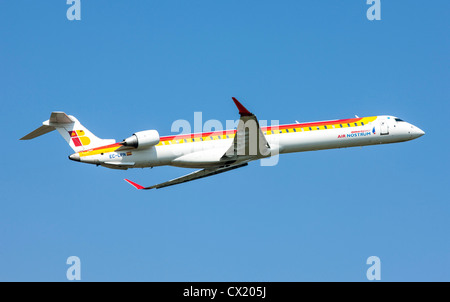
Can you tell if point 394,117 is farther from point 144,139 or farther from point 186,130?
point 144,139

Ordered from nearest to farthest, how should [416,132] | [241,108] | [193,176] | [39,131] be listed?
[241,108]
[39,131]
[193,176]
[416,132]

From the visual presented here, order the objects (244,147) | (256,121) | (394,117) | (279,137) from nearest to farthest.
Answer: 1. (256,121)
2. (244,147)
3. (279,137)
4. (394,117)

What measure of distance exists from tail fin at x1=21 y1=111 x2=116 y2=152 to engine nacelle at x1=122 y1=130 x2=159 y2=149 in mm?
1645

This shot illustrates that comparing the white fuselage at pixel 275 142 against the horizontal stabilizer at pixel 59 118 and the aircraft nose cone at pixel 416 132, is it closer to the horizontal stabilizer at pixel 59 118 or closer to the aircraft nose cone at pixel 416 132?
the aircraft nose cone at pixel 416 132

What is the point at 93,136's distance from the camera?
1379 inches

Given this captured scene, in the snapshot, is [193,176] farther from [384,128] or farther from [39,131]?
[384,128]

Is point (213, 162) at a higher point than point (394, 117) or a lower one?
lower

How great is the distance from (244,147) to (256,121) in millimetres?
2567

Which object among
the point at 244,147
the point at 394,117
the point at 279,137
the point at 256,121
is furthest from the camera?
the point at 394,117

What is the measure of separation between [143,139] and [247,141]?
17.9 ft

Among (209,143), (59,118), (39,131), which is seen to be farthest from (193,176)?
(39,131)

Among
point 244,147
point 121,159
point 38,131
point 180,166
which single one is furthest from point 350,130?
point 38,131

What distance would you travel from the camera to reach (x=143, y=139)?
33.5 m

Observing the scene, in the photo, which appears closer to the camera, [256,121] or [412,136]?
[256,121]
